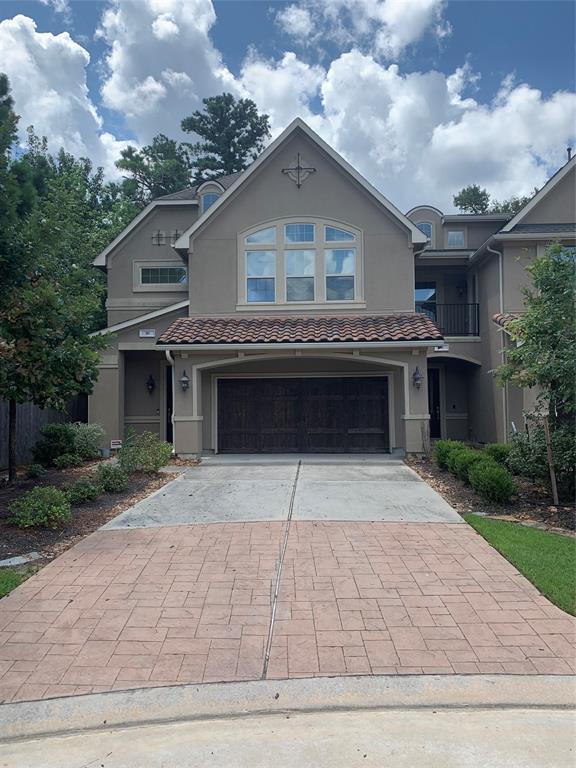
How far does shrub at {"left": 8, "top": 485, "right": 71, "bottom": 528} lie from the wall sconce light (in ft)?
29.1

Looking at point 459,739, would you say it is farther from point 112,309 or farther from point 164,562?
point 112,309

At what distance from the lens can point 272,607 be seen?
4770 millimetres

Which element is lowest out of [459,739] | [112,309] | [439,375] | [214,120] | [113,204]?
[459,739]

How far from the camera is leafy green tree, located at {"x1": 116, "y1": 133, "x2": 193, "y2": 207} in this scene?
35312 millimetres

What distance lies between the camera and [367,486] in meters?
9.88

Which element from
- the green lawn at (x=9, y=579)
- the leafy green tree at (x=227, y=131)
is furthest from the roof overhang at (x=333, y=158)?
the leafy green tree at (x=227, y=131)

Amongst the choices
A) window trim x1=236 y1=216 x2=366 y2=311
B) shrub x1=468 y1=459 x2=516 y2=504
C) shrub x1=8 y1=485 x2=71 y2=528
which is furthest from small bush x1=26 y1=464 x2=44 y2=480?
shrub x1=468 y1=459 x2=516 y2=504

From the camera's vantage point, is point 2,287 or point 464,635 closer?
point 464,635

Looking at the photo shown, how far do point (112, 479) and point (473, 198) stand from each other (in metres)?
39.0

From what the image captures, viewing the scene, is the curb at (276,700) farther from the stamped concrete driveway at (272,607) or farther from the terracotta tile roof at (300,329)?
the terracotta tile roof at (300,329)

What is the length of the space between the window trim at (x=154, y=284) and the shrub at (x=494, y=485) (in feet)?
42.1

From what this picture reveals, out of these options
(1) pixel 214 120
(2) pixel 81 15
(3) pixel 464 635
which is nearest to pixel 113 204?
(1) pixel 214 120

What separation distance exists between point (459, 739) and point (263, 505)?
5604mm

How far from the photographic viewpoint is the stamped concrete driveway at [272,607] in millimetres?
3822
